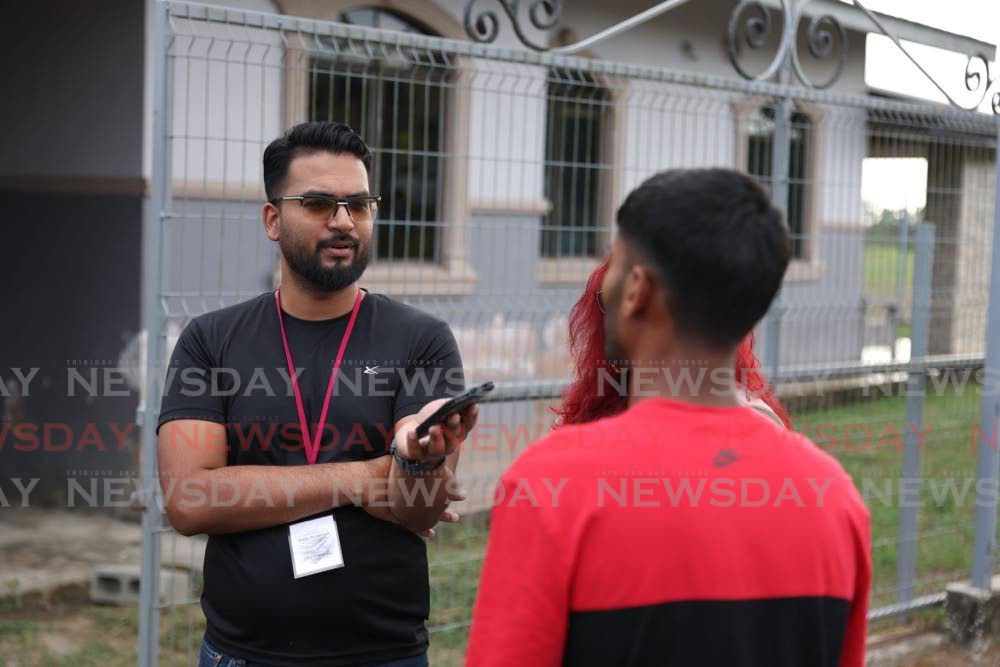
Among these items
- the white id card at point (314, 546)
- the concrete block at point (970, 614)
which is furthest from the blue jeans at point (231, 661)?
the concrete block at point (970, 614)

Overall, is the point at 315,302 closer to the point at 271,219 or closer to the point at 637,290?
the point at 271,219

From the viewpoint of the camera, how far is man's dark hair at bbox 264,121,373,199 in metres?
2.88

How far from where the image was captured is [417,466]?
7.97 feet

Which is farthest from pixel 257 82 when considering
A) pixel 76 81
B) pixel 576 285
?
pixel 576 285

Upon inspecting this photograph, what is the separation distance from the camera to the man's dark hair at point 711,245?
1.61m

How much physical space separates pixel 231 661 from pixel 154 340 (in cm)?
141

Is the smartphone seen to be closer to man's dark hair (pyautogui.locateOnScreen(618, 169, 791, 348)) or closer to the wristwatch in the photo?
the wristwatch

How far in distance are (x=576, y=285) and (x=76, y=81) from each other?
162 inches

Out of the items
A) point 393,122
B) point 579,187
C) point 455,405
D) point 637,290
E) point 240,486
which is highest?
point 393,122

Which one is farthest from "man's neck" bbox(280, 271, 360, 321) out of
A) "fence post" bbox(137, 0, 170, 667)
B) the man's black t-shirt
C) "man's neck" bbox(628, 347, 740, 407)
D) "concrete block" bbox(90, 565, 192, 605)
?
"concrete block" bbox(90, 565, 192, 605)

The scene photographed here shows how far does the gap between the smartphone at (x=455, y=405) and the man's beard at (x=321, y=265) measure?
2.09 ft

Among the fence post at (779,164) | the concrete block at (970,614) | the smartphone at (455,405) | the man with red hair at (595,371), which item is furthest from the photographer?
the concrete block at (970,614)

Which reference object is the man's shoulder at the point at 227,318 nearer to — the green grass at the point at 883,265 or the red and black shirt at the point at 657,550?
the red and black shirt at the point at 657,550

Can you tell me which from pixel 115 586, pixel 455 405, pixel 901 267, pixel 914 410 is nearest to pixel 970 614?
pixel 914 410
